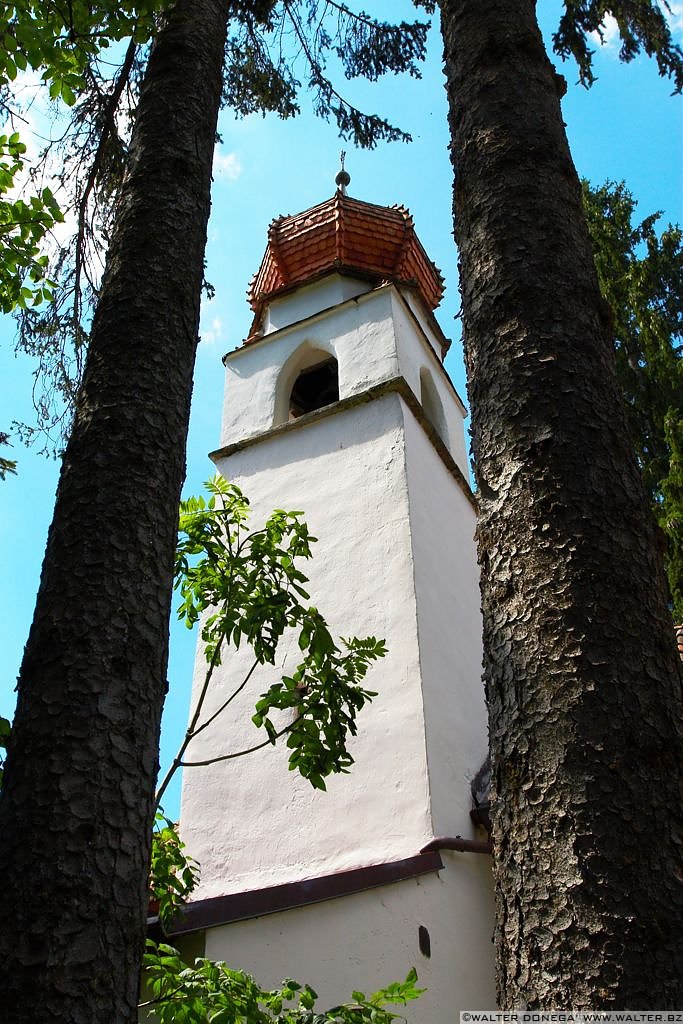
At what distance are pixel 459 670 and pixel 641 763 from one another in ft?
21.1

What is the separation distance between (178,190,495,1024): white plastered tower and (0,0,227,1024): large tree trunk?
396 cm

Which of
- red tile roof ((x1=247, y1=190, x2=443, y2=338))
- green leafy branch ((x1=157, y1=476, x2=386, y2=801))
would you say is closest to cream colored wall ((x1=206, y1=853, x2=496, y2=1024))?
green leafy branch ((x1=157, y1=476, x2=386, y2=801))

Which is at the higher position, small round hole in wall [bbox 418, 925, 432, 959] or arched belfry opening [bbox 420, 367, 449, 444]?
arched belfry opening [bbox 420, 367, 449, 444]

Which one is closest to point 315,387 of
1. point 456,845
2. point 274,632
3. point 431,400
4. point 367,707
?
point 431,400

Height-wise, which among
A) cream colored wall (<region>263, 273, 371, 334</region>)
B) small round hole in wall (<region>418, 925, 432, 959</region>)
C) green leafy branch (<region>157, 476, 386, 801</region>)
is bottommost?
small round hole in wall (<region>418, 925, 432, 959</region>)

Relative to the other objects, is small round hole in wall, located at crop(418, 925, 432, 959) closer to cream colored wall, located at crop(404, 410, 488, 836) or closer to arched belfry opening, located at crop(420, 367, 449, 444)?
cream colored wall, located at crop(404, 410, 488, 836)

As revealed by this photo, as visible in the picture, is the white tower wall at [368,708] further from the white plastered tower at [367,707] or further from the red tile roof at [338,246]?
the red tile roof at [338,246]

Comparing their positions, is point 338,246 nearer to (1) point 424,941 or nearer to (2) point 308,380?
(2) point 308,380

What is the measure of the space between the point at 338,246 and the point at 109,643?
38.6ft

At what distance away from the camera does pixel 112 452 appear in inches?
110

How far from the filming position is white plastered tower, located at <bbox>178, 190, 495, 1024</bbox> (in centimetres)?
596

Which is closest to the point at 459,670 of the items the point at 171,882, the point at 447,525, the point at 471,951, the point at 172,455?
the point at 447,525

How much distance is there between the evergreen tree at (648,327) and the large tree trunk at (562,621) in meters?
6.84

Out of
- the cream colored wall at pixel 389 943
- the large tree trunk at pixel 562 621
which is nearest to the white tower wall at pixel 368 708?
the cream colored wall at pixel 389 943
